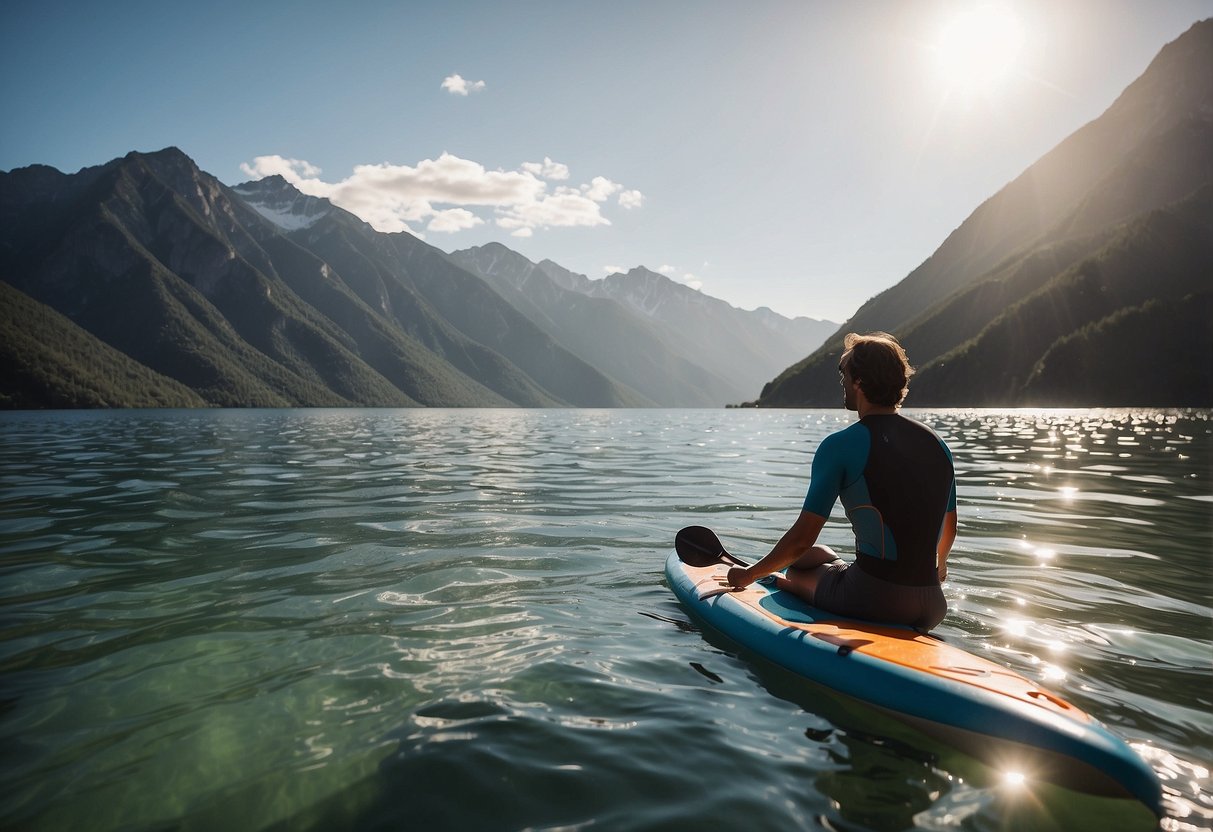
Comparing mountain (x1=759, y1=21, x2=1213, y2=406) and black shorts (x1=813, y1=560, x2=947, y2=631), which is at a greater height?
mountain (x1=759, y1=21, x2=1213, y2=406)

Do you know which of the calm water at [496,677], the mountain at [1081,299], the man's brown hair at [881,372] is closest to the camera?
the calm water at [496,677]

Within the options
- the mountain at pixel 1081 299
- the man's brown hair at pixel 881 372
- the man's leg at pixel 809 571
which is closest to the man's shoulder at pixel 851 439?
the man's brown hair at pixel 881 372

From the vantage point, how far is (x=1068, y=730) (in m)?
3.69

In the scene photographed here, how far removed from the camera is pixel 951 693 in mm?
4285

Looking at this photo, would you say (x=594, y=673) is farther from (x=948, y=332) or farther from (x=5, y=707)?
(x=948, y=332)

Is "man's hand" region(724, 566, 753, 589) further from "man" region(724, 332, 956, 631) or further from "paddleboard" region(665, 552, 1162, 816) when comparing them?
"man" region(724, 332, 956, 631)

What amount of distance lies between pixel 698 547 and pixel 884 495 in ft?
11.5

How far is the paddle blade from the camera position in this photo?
8203 millimetres

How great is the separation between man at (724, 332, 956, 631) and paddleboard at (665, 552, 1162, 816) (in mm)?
329

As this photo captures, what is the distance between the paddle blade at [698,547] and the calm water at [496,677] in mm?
536

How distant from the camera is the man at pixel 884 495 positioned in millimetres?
5148

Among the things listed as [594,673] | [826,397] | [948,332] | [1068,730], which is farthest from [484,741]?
[948,332]

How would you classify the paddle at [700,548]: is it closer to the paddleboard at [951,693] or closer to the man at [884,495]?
the paddleboard at [951,693]

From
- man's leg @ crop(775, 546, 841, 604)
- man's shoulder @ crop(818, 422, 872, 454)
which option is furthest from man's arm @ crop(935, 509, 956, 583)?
man's shoulder @ crop(818, 422, 872, 454)
